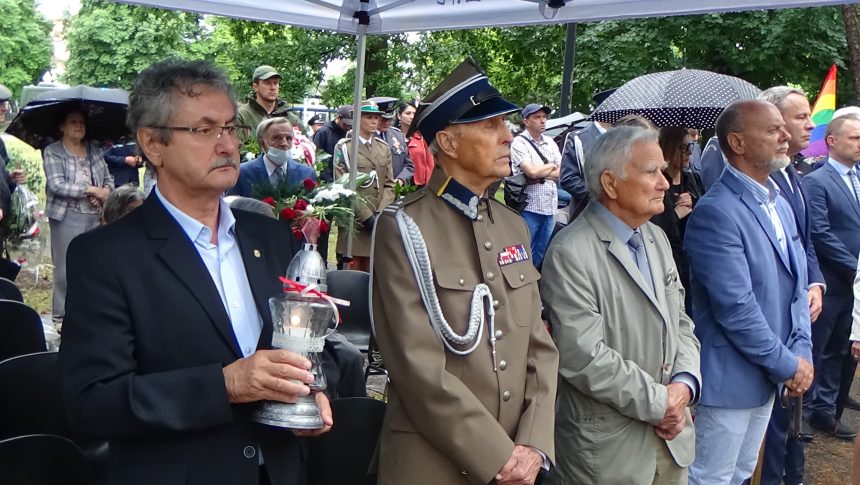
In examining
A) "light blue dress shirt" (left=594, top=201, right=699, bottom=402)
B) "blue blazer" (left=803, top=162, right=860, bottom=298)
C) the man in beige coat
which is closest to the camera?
the man in beige coat

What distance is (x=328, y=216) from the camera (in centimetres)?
Answer: 471

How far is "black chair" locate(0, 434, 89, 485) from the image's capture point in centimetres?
218

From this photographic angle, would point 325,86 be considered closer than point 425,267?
No

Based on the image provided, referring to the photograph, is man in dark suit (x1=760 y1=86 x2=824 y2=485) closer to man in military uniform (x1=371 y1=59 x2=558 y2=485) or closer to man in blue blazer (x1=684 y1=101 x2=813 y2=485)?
man in blue blazer (x1=684 y1=101 x2=813 y2=485)

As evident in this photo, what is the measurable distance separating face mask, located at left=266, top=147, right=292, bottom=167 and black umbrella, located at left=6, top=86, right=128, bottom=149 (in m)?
1.52

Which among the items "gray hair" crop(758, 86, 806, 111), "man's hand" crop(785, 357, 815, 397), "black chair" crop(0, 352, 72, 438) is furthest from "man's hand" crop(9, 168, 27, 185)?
"man's hand" crop(785, 357, 815, 397)

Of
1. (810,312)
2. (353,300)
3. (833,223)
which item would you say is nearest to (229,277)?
(353,300)

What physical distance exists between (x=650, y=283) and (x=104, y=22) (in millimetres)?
42316

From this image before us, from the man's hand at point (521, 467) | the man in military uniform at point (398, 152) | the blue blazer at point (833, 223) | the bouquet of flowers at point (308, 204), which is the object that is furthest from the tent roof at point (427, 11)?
the man in military uniform at point (398, 152)

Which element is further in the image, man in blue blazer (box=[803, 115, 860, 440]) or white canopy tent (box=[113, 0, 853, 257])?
man in blue blazer (box=[803, 115, 860, 440])

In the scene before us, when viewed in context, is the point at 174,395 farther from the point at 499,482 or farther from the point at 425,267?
the point at 499,482

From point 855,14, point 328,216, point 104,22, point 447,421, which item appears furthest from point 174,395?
point 104,22

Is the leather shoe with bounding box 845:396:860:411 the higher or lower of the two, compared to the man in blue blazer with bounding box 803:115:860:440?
lower

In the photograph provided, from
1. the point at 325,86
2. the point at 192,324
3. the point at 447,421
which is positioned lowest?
the point at 447,421
